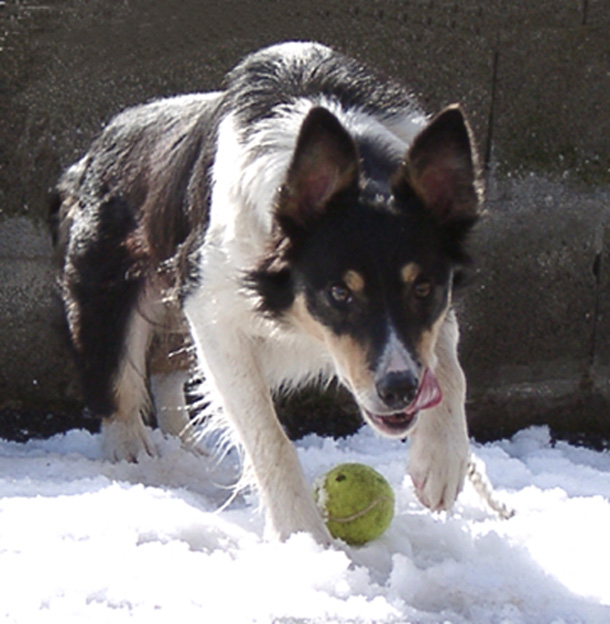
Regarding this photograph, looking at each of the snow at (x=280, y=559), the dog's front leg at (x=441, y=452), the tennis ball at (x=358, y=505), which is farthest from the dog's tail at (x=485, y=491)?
the tennis ball at (x=358, y=505)

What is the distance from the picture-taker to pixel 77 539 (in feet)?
10.6

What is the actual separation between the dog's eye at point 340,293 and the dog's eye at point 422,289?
188 millimetres

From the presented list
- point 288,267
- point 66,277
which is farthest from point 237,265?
point 66,277

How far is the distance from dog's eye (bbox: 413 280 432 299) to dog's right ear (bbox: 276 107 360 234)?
33cm

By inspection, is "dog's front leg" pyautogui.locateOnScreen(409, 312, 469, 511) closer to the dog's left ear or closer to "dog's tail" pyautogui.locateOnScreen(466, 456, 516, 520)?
"dog's tail" pyautogui.locateOnScreen(466, 456, 516, 520)

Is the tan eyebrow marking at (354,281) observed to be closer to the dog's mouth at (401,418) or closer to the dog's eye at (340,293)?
the dog's eye at (340,293)

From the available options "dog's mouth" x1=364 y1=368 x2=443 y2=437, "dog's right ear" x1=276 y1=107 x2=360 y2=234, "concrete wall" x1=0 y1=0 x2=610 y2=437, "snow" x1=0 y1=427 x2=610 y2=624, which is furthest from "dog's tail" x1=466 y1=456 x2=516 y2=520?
"concrete wall" x1=0 y1=0 x2=610 y2=437

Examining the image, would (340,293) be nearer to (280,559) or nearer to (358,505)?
(358,505)

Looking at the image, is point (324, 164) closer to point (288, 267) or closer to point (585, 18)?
point (288, 267)

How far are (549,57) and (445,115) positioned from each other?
7.22 ft

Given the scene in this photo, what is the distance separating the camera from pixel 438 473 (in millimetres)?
3332

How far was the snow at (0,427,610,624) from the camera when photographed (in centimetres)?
275

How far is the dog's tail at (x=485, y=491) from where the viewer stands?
365 centimetres

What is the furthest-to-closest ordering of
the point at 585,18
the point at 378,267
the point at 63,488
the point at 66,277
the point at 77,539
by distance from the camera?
the point at 585,18 < the point at 66,277 < the point at 63,488 < the point at 77,539 < the point at 378,267
